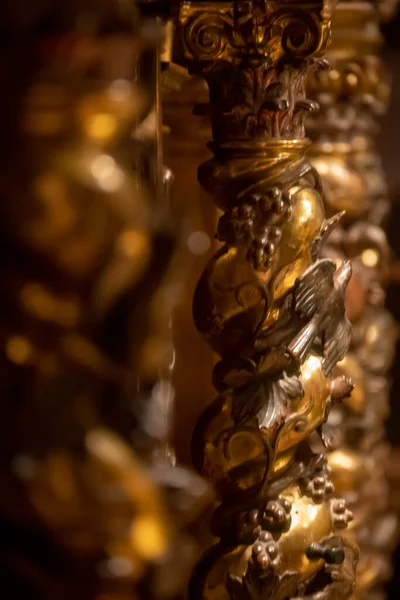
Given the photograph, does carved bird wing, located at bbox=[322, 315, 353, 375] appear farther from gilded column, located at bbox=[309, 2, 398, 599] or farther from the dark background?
the dark background

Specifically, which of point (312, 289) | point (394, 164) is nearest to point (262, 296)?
point (312, 289)

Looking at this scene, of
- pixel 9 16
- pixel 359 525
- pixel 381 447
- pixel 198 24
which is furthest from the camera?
pixel 381 447

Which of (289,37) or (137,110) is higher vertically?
(289,37)

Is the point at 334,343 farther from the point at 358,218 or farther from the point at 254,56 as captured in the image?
the point at 358,218

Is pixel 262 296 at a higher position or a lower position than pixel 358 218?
lower

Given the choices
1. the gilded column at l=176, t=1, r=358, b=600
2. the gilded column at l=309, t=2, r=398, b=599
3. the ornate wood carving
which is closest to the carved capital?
the gilded column at l=176, t=1, r=358, b=600

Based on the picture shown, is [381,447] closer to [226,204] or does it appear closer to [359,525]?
[359,525]

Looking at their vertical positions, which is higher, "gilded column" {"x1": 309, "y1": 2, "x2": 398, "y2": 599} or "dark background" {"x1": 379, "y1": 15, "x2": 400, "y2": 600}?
"dark background" {"x1": 379, "y1": 15, "x2": 400, "y2": 600}

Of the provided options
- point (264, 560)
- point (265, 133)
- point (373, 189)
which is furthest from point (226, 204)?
point (373, 189)
